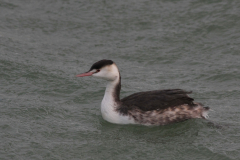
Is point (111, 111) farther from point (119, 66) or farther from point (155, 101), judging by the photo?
point (119, 66)

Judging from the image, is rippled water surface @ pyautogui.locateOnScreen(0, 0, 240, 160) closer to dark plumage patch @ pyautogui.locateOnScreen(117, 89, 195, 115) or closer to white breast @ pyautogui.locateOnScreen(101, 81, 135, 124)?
white breast @ pyautogui.locateOnScreen(101, 81, 135, 124)

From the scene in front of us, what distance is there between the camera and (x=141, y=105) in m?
8.85

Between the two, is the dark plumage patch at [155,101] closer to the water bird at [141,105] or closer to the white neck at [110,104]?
the water bird at [141,105]

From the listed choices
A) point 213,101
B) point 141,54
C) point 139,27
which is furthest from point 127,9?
point 213,101

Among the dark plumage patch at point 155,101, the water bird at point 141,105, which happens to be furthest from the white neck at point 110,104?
the dark plumage patch at point 155,101

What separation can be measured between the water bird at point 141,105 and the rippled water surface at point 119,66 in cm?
17

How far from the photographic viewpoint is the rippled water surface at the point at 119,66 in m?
8.09

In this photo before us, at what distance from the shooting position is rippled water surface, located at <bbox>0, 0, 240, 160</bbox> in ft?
26.5

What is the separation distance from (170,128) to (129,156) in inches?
58.4

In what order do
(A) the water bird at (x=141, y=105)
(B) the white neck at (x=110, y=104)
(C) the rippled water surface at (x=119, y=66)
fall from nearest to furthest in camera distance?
(C) the rippled water surface at (x=119, y=66), (A) the water bird at (x=141, y=105), (B) the white neck at (x=110, y=104)

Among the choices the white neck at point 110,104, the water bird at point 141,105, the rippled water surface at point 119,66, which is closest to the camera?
the rippled water surface at point 119,66

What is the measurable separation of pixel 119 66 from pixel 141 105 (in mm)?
3629

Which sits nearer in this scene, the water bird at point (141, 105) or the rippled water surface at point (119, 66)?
the rippled water surface at point (119, 66)

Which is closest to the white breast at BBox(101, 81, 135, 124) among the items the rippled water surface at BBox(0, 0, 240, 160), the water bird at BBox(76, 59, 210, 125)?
the water bird at BBox(76, 59, 210, 125)
